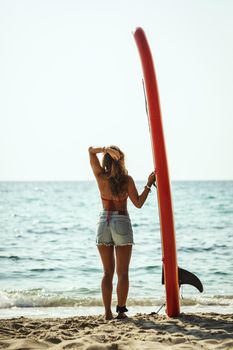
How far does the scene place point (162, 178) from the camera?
17.1 ft

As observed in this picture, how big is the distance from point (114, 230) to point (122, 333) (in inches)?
37.6

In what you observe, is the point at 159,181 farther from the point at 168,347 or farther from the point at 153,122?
the point at 168,347

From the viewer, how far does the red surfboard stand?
5.23m

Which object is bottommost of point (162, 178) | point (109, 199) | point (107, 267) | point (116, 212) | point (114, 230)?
point (107, 267)

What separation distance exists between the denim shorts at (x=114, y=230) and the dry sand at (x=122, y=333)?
0.74 metres

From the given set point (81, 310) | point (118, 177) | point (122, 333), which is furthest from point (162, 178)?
point (81, 310)

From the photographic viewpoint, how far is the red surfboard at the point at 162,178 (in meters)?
5.23

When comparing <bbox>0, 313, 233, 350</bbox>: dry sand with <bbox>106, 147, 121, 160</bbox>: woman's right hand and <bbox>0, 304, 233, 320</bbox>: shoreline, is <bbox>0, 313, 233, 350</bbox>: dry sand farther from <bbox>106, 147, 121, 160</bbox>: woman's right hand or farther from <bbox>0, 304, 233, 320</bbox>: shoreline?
<bbox>106, 147, 121, 160</bbox>: woman's right hand

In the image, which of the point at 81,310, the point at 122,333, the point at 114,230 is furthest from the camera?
the point at 81,310

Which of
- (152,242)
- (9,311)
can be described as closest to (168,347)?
(9,311)

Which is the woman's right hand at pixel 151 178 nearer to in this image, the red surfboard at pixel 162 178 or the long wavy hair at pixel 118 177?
the red surfboard at pixel 162 178

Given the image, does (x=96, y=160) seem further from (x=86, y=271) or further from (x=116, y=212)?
(x=86, y=271)

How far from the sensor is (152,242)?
1664cm

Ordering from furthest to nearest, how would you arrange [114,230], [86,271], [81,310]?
[86,271], [81,310], [114,230]
